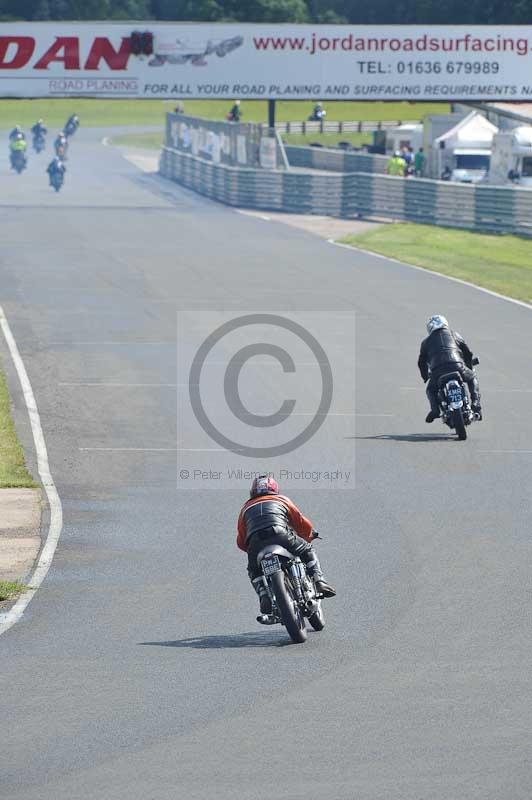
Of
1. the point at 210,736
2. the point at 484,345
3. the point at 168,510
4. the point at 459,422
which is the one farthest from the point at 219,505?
the point at 484,345

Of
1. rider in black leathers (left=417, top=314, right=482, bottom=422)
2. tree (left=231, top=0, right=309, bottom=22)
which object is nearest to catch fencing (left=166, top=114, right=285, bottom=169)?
rider in black leathers (left=417, top=314, right=482, bottom=422)

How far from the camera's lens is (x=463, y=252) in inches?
1699

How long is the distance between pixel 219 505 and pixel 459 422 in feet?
14.8

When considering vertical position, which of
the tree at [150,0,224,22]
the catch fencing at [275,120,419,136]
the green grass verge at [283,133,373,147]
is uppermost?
the tree at [150,0,224,22]

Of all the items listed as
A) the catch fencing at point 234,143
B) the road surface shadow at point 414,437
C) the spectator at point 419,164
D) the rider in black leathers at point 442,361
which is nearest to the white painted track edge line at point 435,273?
the rider in black leathers at point 442,361

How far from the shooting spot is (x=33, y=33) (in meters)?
51.7

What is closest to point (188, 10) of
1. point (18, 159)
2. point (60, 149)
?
point (18, 159)

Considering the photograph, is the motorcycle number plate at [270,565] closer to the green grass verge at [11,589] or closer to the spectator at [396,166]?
the green grass verge at [11,589]

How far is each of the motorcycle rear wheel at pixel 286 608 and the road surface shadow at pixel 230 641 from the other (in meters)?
0.13

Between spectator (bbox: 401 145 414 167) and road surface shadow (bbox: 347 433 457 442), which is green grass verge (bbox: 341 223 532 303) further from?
spectator (bbox: 401 145 414 167)

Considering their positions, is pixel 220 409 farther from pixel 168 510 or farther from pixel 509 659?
pixel 509 659

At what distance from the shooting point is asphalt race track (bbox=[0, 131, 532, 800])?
8656 mm

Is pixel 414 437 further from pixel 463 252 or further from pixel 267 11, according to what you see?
pixel 267 11

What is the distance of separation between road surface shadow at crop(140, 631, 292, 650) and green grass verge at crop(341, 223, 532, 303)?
23.2m
